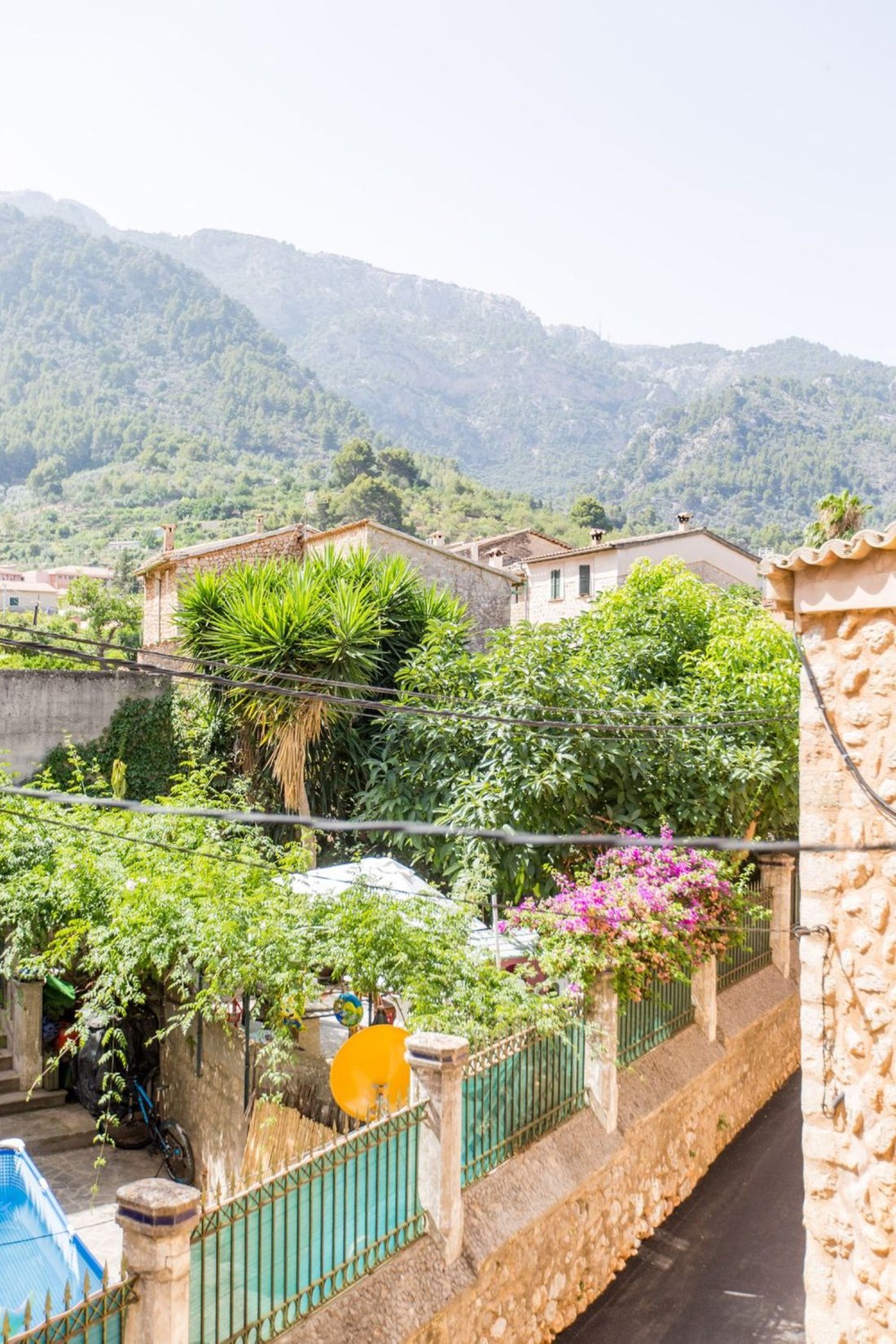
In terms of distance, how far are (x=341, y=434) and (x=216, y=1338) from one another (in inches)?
4932

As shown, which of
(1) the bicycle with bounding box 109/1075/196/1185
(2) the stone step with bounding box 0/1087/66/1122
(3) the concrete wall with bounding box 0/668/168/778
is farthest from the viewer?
(3) the concrete wall with bounding box 0/668/168/778

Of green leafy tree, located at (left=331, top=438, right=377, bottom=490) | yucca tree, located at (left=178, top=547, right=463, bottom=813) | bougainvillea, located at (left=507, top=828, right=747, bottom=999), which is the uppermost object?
green leafy tree, located at (left=331, top=438, right=377, bottom=490)

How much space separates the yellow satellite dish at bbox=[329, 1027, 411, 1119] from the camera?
698 centimetres

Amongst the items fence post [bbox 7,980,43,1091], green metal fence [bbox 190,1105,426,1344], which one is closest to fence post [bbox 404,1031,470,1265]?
green metal fence [bbox 190,1105,426,1344]

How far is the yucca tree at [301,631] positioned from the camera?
47.1 ft

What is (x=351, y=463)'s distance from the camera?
77875mm

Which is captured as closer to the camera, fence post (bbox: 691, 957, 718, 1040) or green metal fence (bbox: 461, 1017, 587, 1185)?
green metal fence (bbox: 461, 1017, 587, 1185)

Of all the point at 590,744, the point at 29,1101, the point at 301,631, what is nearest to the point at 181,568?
the point at 301,631

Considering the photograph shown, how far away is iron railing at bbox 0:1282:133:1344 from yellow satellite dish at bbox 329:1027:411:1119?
2.89 metres

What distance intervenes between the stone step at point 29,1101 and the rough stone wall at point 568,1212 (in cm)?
564

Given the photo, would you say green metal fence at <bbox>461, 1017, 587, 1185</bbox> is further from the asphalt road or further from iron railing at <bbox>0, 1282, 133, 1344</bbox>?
iron railing at <bbox>0, 1282, 133, 1344</bbox>

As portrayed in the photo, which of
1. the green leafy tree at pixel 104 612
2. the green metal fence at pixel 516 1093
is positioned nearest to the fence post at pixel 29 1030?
the green metal fence at pixel 516 1093

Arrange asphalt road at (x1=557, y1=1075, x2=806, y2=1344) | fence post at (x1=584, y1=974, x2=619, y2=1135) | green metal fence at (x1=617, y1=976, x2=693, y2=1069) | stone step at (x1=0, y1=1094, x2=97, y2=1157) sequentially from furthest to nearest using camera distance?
stone step at (x1=0, y1=1094, x2=97, y2=1157), green metal fence at (x1=617, y1=976, x2=693, y2=1069), fence post at (x1=584, y1=974, x2=619, y2=1135), asphalt road at (x1=557, y1=1075, x2=806, y2=1344)

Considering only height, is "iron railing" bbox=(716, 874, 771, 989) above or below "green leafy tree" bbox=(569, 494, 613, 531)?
below
